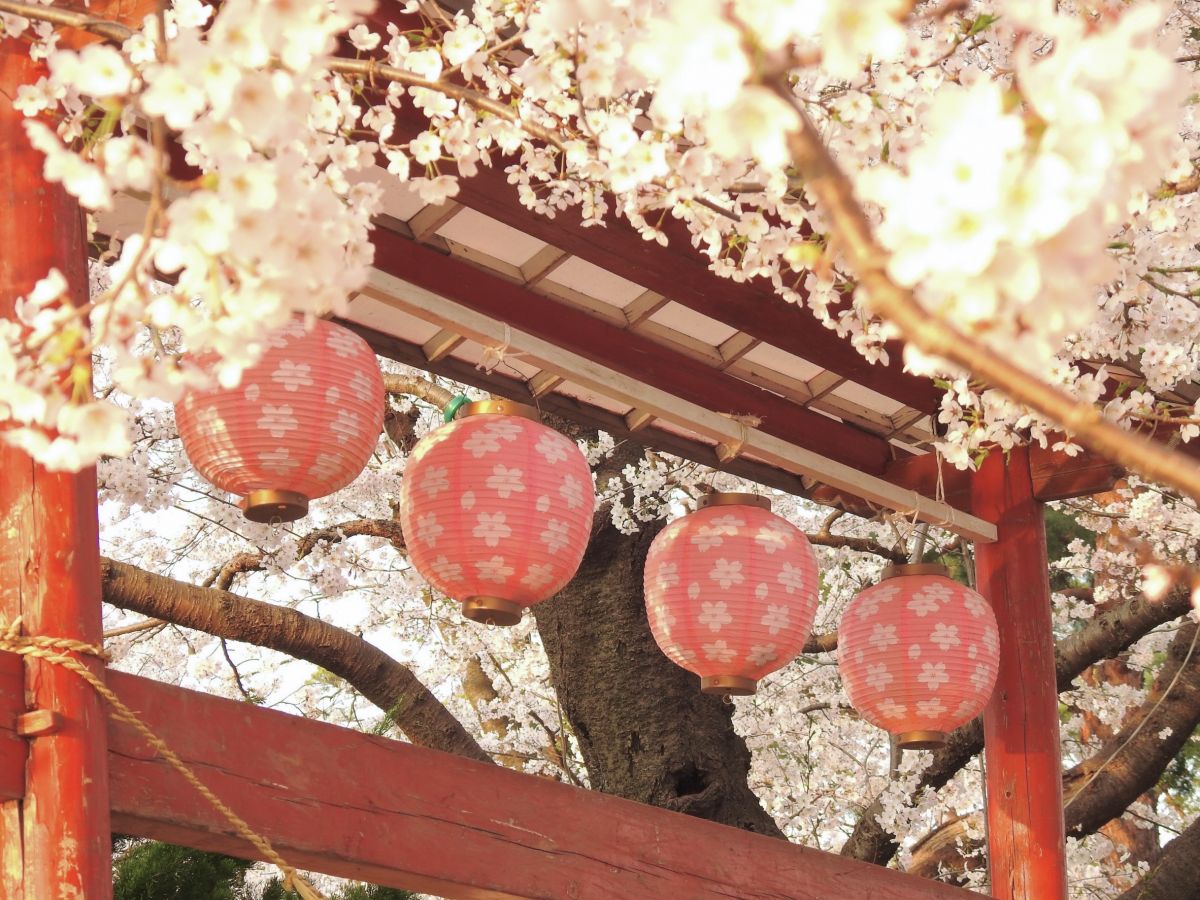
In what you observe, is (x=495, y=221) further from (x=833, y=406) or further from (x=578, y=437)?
(x=578, y=437)

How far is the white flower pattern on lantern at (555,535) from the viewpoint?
11.4 ft

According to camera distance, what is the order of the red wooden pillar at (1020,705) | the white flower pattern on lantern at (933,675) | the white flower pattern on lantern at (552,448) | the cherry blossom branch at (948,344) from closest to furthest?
the cherry blossom branch at (948,344), the white flower pattern on lantern at (552,448), the white flower pattern on lantern at (933,675), the red wooden pillar at (1020,705)

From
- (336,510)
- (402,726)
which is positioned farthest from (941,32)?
(336,510)

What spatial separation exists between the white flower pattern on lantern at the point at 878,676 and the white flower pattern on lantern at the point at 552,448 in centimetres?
132

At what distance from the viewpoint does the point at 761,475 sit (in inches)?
197

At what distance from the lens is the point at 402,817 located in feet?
10.6

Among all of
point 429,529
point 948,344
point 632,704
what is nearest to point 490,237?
point 429,529

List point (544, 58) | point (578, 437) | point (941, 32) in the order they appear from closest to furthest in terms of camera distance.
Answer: point (544, 58), point (941, 32), point (578, 437)

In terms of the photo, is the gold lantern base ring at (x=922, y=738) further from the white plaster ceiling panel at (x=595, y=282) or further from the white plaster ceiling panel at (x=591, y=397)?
the white plaster ceiling panel at (x=595, y=282)

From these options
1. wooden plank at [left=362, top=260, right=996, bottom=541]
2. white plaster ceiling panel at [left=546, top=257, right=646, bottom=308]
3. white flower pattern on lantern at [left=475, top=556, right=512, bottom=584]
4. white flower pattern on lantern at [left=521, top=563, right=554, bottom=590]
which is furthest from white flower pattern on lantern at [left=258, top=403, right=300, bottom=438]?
white plaster ceiling panel at [left=546, top=257, right=646, bottom=308]

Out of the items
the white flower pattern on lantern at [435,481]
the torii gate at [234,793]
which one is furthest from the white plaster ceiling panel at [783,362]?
the white flower pattern on lantern at [435,481]

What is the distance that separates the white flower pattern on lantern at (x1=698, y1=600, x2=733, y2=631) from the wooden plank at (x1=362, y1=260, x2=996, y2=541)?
0.55 metres

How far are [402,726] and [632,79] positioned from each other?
3487mm

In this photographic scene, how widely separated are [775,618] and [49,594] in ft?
6.22
